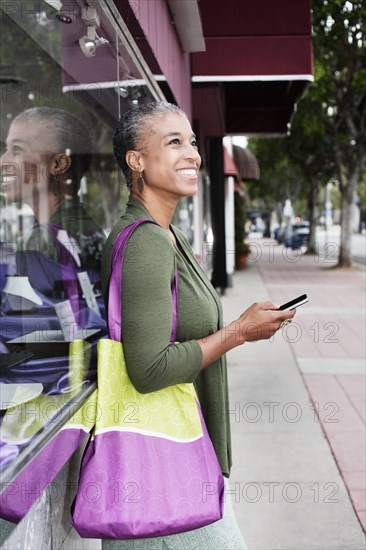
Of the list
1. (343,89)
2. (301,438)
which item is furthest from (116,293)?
(343,89)

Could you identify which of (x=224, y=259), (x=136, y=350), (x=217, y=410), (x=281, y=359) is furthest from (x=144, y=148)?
(x=224, y=259)

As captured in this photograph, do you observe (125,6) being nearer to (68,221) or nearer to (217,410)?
(68,221)

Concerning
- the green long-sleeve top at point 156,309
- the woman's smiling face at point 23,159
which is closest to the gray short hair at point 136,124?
the green long-sleeve top at point 156,309

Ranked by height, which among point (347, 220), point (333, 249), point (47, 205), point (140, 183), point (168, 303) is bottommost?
point (333, 249)

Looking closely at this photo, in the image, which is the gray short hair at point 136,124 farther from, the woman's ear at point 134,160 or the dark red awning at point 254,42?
the dark red awning at point 254,42

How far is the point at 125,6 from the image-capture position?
2.69 meters

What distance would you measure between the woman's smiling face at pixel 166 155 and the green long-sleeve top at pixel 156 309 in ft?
0.31

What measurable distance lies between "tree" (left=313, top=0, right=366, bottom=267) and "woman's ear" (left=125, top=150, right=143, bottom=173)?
12114 millimetres

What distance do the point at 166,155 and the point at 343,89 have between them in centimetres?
1983

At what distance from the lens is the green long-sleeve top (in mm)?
1688

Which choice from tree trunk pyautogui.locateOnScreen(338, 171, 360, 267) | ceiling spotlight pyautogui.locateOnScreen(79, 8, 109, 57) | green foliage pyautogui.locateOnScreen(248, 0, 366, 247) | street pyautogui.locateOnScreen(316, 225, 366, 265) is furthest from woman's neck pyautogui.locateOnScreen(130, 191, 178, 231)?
tree trunk pyautogui.locateOnScreen(338, 171, 360, 267)

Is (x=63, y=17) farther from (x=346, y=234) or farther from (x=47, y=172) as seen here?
(x=346, y=234)

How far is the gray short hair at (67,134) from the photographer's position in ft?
9.42

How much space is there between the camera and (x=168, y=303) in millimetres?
1715
